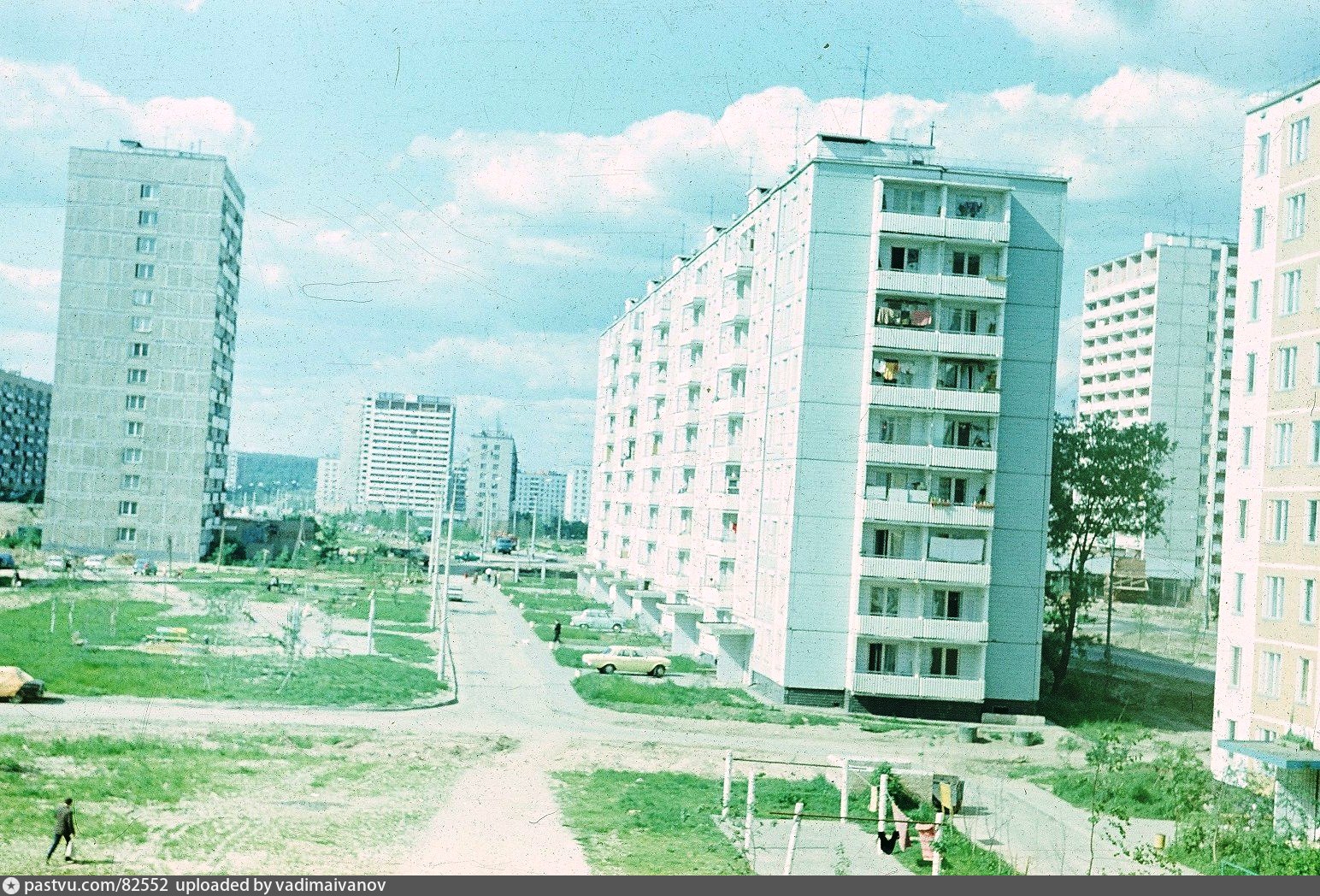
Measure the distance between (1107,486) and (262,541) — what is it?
1648 inches

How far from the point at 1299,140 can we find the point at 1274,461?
5550 millimetres

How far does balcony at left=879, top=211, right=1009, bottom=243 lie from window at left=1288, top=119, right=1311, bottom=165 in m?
6.81

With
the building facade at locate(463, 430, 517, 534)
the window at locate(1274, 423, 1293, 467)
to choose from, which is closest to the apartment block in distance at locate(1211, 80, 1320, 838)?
the window at locate(1274, 423, 1293, 467)

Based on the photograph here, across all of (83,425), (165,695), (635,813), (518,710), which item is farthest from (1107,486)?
(83,425)

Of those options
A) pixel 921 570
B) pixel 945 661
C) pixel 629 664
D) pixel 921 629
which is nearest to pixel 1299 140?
pixel 921 570

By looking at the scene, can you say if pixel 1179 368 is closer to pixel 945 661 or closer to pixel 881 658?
pixel 945 661

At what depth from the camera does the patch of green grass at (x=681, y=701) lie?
24.9 meters

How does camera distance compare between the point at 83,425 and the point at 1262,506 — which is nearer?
the point at 1262,506

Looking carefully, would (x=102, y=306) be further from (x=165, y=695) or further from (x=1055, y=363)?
(x=1055, y=363)

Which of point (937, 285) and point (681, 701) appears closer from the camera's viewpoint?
point (681, 701)

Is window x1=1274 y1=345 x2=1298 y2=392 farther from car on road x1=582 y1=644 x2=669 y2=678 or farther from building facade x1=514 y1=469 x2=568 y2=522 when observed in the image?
building facade x1=514 y1=469 x2=568 y2=522

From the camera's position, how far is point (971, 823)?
16812 millimetres

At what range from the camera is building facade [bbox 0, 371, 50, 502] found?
254 ft

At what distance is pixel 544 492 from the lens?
180m
